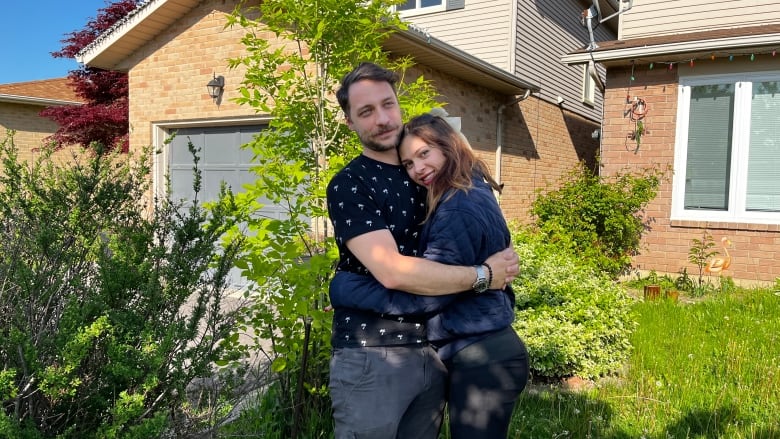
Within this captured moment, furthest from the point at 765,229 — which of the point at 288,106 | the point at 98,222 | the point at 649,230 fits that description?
the point at 98,222

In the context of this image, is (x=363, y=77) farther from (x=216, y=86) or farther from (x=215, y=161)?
(x=215, y=161)

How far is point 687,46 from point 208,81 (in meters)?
6.82

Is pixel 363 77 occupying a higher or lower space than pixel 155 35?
lower

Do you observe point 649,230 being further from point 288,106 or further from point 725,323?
point 288,106

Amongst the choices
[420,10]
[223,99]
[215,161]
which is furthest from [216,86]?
[420,10]

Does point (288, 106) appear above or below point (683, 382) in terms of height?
above

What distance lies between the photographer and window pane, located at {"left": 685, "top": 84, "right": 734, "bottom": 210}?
769 cm

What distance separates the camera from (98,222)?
239 cm

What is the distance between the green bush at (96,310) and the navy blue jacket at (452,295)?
69cm

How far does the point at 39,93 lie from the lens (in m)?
16.4

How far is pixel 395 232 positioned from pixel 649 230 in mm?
7384

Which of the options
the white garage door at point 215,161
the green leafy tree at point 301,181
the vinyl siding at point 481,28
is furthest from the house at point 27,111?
the green leafy tree at point 301,181

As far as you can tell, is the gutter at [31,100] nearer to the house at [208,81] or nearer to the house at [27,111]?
the house at [27,111]

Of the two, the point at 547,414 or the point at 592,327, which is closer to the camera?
the point at 547,414
